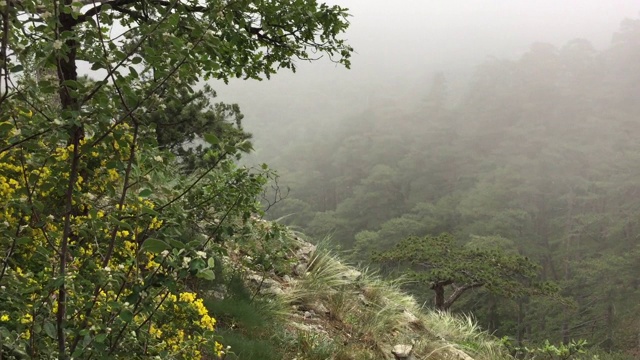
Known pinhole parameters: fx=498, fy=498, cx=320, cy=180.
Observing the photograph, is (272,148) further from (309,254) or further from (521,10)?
(521,10)

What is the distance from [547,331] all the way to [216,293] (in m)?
29.9

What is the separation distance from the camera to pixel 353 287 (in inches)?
257

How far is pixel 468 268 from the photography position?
43.4 ft

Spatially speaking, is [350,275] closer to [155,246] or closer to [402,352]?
[402,352]

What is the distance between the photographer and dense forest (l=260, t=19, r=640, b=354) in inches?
1199

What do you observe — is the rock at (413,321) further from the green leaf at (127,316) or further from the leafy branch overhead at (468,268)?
the leafy branch overhead at (468,268)

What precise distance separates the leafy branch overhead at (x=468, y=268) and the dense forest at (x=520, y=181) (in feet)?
30.6

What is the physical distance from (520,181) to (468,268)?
33485 millimetres

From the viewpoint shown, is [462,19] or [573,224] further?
[462,19]

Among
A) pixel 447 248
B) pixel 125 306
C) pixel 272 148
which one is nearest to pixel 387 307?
pixel 125 306

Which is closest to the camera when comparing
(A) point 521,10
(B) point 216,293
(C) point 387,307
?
(B) point 216,293

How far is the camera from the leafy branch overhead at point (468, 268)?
12.9 metres

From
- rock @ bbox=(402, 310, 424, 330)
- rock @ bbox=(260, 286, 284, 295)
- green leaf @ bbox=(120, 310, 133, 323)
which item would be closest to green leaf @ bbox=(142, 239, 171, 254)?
green leaf @ bbox=(120, 310, 133, 323)

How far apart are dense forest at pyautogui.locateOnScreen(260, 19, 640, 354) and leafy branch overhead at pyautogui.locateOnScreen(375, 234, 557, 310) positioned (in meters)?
9.32
